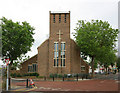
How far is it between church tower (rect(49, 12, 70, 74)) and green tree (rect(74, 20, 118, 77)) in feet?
15.1

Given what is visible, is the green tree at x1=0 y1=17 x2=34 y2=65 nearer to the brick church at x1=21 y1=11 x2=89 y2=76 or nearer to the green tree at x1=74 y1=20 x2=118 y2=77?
the brick church at x1=21 y1=11 x2=89 y2=76

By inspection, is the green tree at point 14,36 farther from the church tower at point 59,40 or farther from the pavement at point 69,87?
the pavement at point 69,87

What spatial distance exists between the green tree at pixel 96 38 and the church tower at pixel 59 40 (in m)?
4.59

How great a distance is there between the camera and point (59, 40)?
44.4m

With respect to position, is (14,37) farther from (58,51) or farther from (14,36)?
(58,51)

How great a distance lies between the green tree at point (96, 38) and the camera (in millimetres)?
45312

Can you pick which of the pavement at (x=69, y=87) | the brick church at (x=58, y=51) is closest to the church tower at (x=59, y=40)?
the brick church at (x=58, y=51)

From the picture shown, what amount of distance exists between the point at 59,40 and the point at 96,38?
9.88 m

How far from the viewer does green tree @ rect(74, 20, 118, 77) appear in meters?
45.3

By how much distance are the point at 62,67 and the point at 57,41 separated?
651 cm

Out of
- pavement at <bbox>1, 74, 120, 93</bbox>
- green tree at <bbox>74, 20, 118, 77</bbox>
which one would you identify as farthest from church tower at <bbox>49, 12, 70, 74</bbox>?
pavement at <bbox>1, 74, 120, 93</bbox>

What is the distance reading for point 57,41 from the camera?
44.5 m

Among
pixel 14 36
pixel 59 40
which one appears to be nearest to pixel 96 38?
pixel 59 40

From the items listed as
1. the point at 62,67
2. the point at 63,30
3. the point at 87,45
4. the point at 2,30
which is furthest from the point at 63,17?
the point at 2,30
